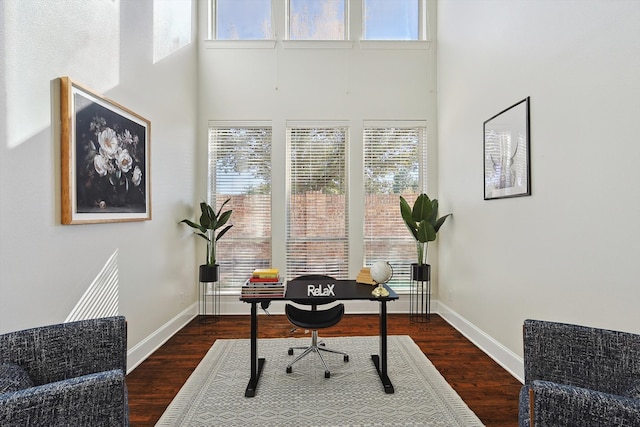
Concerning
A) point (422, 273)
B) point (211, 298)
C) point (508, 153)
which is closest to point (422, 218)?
point (422, 273)

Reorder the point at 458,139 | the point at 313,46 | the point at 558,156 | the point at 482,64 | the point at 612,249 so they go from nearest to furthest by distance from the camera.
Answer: the point at 612,249
the point at 558,156
the point at 482,64
the point at 458,139
the point at 313,46

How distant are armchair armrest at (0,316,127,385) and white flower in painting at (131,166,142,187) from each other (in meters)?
1.65

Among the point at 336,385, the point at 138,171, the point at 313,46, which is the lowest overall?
the point at 336,385

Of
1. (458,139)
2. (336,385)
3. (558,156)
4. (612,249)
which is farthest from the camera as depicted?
(458,139)

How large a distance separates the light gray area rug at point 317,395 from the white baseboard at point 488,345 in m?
0.63

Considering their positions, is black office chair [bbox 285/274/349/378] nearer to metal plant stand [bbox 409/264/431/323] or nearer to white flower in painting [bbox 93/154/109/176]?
metal plant stand [bbox 409/264/431/323]

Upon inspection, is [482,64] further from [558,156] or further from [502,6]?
[558,156]

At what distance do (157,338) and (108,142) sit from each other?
2020 mm

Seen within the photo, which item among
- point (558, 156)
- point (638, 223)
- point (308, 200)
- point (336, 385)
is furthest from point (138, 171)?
point (638, 223)

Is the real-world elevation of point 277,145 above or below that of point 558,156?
above

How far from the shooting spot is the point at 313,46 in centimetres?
455

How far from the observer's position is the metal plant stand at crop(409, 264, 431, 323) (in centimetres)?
411

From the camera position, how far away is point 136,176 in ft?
9.84

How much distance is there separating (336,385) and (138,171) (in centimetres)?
258
